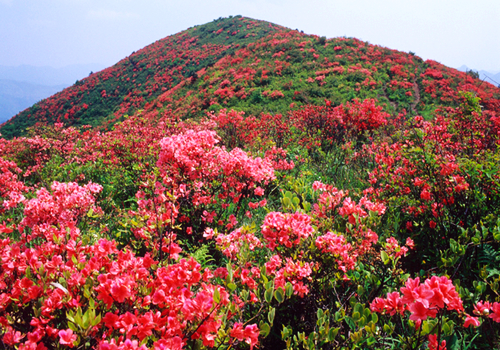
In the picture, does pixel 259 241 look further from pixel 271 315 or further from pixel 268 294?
pixel 271 315

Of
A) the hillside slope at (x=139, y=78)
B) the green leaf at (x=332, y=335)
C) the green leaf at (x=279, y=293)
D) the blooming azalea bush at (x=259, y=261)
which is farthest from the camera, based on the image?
the hillside slope at (x=139, y=78)

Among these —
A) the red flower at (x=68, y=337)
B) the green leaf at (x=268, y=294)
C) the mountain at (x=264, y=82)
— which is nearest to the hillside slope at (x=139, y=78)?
the mountain at (x=264, y=82)

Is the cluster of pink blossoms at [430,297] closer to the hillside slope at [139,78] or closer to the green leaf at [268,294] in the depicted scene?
the green leaf at [268,294]

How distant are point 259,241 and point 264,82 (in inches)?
689

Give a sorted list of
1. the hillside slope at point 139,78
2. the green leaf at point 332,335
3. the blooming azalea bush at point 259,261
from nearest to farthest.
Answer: the blooming azalea bush at point 259,261, the green leaf at point 332,335, the hillside slope at point 139,78

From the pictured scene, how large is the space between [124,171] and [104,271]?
4.32m

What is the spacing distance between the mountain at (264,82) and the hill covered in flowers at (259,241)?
403cm

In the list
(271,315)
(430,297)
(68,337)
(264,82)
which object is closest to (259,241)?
(271,315)

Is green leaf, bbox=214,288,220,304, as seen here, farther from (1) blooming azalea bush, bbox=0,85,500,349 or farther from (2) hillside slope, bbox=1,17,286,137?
(2) hillside slope, bbox=1,17,286,137

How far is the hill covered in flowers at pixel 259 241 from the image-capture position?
149cm

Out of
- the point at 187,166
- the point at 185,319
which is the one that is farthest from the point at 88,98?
the point at 185,319

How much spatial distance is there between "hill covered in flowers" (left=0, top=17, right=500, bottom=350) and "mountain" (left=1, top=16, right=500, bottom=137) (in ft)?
→ 13.2

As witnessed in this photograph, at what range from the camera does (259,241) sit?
8.00 feet

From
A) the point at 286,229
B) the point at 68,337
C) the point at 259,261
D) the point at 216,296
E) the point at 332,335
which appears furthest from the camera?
the point at 259,261
